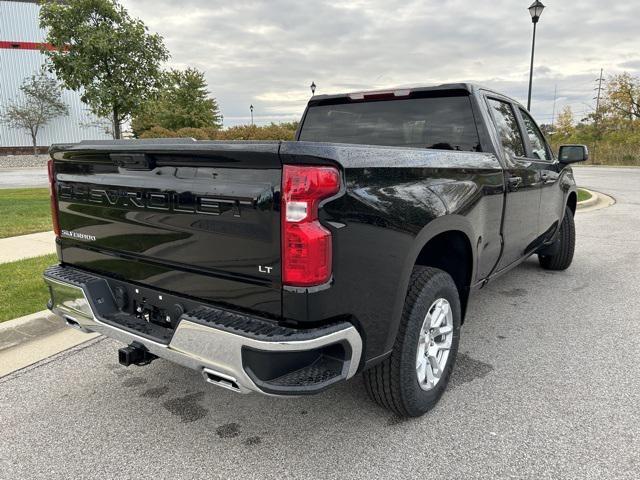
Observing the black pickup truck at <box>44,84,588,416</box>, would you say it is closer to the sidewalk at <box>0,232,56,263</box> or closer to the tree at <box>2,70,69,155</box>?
the sidewalk at <box>0,232,56,263</box>

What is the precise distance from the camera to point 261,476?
225 centimetres

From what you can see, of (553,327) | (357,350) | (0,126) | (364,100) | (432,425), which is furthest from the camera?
(0,126)

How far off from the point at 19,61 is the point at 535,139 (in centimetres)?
4817

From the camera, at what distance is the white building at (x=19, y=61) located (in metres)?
40.1

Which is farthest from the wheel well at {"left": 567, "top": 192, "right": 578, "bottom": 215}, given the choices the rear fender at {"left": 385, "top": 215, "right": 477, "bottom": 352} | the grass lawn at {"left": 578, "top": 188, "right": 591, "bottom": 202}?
the grass lawn at {"left": 578, "top": 188, "right": 591, "bottom": 202}

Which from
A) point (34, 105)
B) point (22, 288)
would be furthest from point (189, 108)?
point (22, 288)

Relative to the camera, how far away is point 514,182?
362 cm

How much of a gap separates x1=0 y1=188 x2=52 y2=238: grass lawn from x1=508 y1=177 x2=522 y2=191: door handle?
23.2 ft

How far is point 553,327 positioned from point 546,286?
1.29m

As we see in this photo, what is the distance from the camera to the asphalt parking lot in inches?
91.3

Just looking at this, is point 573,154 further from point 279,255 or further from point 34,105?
point 34,105

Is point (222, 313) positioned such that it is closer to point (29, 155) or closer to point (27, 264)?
point (27, 264)

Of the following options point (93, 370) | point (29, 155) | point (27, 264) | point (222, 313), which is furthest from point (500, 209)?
point (29, 155)

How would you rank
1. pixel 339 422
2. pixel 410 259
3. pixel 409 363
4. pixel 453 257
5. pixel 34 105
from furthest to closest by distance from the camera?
pixel 34 105 < pixel 453 257 < pixel 339 422 < pixel 409 363 < pixel 410 259
